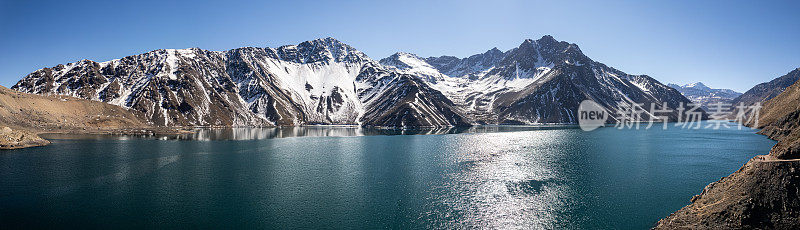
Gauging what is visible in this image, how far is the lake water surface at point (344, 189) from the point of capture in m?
53.1

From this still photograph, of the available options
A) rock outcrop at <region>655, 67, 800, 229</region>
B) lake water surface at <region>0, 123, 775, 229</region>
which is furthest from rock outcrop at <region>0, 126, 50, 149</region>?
rock outcrop at <region>655, 67, 800, 229</region>

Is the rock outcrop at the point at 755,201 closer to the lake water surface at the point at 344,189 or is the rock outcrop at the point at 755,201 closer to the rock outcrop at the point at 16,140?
the lake water surface at the point at 344,189

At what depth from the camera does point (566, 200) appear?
63594mm

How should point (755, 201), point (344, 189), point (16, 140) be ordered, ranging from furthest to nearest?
point (16, 140) < point (344, 189) < point (755, 201)

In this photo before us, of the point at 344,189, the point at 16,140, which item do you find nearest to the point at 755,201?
the point at 344,189

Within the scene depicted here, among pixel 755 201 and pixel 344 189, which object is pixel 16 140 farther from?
pixel 755 201

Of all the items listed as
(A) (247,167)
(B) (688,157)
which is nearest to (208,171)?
(A) (247,167)

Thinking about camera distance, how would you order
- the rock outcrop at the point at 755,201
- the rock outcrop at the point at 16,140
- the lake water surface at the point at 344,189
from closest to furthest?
the rock outcrop at the point at 755,201 → the lake water surface at the point at 344,189 → the rock outcrop at the point at 16,140

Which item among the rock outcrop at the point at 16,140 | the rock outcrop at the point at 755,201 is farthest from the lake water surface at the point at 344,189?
the rock outcrop at the point at 16,140

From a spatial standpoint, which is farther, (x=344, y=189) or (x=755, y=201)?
(x=344, y=189)

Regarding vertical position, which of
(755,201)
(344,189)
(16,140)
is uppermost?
(16,140)

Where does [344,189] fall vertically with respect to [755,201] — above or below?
below

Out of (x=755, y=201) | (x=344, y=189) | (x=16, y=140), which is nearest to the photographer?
(x=755, y=201)

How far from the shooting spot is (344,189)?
71.7 m
